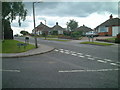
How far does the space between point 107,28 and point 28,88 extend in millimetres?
39246

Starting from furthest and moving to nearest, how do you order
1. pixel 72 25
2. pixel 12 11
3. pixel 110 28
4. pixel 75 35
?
pixel 72 25 < pixel 110 28 < pixel 75 35 < pixel 12 11

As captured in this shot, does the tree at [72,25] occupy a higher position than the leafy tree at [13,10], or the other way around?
the tree at [72,25]

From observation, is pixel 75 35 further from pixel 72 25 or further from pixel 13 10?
pixel 72 25

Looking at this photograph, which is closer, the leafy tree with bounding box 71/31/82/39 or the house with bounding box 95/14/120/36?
the leafy tree with bounding box 71/31/82/39

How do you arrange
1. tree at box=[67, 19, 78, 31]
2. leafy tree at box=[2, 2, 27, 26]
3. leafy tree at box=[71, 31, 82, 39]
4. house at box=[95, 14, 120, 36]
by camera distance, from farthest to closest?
tree at box=[67, 19, 78, 31]
house at box=[95, 14, 120, 36]
leafy tree at box=[71, 31, 82, 39]
leafy tree at box=[2, 2, 27, 26]

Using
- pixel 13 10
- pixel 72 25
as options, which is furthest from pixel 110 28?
pixel 72 25

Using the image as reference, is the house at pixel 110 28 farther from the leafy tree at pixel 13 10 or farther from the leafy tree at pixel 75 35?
the leafy tree at pixel 13 10

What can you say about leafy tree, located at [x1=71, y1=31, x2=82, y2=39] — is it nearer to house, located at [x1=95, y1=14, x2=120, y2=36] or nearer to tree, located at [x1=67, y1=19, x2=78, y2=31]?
house, located at [x1=95, y1=14, x2=120, y2=36]

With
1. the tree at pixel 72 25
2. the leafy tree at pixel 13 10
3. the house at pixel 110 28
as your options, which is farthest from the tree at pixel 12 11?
the tree at pixel 72 25

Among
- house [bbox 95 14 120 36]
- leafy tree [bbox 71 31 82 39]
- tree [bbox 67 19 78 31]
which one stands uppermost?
tree [bbox 67 19 78 31]

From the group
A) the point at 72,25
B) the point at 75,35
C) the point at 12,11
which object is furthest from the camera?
the point at 72,25

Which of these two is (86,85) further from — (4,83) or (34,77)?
(4,83)

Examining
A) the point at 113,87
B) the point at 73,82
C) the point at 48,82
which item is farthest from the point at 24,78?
the point at 113,87

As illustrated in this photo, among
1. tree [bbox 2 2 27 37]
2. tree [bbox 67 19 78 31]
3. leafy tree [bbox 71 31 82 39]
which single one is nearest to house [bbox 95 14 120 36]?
leafy tree [bbox 71 31 82 39]
